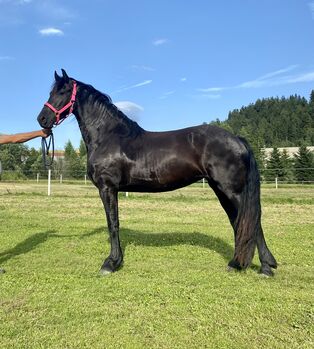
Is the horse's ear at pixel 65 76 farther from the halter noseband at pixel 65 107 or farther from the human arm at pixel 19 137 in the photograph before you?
the human arm at pixel 19 137

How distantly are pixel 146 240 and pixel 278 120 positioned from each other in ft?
415

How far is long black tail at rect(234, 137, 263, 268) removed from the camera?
5.18 metres

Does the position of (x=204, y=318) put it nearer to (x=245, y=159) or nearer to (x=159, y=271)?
(x=159, y=271)

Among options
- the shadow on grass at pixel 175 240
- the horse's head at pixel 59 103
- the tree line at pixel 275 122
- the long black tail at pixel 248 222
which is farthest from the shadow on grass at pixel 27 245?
the tree line at pixel 275 122

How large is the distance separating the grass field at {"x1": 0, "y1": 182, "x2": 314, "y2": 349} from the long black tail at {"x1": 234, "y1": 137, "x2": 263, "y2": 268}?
0.31 m

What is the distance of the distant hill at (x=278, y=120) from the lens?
111050 mm

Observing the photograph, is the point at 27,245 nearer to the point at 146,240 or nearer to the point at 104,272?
the point at 146,240

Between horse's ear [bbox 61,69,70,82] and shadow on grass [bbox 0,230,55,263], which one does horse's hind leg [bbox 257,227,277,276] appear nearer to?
horse's ear [bbox 61,69,70,82]

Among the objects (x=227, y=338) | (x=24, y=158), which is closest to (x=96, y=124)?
(x=227, y=338)

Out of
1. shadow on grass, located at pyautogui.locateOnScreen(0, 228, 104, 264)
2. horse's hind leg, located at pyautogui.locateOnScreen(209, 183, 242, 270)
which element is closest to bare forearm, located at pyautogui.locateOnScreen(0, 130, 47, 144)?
shadow on grass, located at pyautogui.locateOnScreen(0, 228, 104, 264)

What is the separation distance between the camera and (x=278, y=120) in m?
126

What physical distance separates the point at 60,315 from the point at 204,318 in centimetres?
143

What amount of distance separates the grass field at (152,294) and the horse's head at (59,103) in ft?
7.45

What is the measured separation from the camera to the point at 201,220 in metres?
11.4
